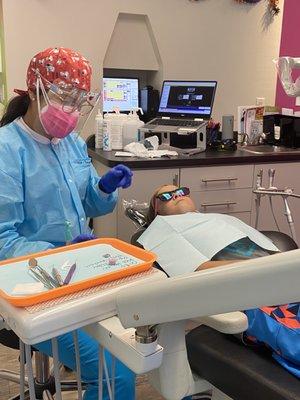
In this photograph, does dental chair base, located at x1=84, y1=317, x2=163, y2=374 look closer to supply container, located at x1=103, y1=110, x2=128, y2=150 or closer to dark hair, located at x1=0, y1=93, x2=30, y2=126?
dark hair, located at x1=0, y1=93, x2=30, y2=126

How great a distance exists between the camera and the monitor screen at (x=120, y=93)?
379 centimetres

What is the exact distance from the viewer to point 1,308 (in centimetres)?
71

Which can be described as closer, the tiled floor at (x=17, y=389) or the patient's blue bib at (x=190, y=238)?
the patient's blue bib at (x=190, y=238)

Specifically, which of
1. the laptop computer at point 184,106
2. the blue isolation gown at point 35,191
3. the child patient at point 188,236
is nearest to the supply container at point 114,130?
the laptop computer at point 184,106

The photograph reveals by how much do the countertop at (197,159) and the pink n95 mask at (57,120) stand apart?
981mm

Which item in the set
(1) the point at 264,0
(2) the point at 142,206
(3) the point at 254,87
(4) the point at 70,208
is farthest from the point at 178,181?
(1) the point at 264,0

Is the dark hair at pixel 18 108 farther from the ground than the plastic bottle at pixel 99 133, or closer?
farther from the ground

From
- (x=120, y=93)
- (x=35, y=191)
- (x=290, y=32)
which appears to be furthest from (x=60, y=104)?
(x=290, y=32)

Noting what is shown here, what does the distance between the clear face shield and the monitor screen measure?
2263 millimetres

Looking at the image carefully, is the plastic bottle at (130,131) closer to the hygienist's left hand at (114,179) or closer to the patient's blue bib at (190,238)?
the patient's blue bib at (190,238)

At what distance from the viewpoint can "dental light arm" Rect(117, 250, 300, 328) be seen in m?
0.44

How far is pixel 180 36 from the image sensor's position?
3992mm

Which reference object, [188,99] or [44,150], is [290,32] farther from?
[44,150]

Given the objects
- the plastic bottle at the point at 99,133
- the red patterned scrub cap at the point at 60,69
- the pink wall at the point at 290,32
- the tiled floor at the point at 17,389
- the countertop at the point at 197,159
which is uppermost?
the pink wall at the point at 290,32
